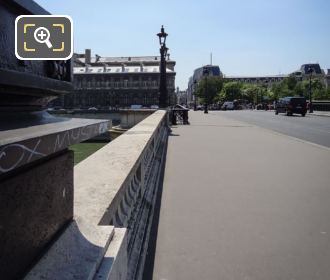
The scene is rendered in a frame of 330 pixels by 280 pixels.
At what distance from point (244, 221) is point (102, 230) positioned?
3.44 meters

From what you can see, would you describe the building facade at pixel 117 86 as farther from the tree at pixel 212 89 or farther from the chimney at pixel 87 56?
the tree at pixel 212 89

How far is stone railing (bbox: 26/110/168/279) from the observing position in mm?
1493

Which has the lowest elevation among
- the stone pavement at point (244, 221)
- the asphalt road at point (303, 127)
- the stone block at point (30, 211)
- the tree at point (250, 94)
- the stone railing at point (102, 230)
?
the stone pavement at point (244, 221)

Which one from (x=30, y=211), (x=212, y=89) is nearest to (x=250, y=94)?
(x=212, y=89)

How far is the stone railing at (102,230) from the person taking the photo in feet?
4.90

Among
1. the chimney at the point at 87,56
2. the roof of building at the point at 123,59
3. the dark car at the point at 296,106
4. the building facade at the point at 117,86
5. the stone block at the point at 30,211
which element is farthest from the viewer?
the roof of building at the point at 123,59

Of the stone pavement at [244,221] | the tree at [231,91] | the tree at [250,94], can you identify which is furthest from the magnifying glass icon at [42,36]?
the tree at [231,91]

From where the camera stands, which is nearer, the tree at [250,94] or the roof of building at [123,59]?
the tree at [250,94]

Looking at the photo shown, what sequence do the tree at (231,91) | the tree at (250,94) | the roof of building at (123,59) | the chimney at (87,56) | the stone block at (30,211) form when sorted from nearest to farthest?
the stone block at (30,211)
the tree at (250,94)
the tree at (231,91)
the chimney at (87,56)
the roof of building at (123,59)

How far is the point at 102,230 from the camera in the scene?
2012 millimetres

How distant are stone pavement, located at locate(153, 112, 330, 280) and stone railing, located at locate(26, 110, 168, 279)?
1.36ft

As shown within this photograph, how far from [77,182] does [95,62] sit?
148 metres

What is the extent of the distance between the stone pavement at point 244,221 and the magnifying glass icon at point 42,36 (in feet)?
8.67

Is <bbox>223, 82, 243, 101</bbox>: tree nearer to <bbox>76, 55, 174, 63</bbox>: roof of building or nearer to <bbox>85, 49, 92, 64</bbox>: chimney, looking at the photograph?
<bbox>76, 55, 174, 63</bbox>: roof of building
